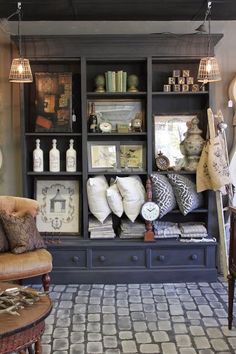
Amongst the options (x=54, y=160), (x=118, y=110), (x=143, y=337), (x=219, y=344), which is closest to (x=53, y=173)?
(x=54, y=160)

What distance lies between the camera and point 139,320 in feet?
10.9

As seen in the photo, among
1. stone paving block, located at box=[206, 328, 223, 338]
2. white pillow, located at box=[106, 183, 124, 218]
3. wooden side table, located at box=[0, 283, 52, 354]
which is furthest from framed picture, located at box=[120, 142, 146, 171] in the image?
wooden side table, located at box=[0, 283, 52, 354]

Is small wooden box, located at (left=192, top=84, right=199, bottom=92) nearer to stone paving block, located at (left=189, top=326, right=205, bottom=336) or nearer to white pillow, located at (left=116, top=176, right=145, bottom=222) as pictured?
white pillow, located at (left=116, top=176, right=145, bottom=222)

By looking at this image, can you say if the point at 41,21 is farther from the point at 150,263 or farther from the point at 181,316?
the point at 181,316

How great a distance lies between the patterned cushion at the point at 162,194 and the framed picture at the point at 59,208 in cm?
81

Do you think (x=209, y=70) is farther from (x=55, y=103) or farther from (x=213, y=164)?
(x=55, y=103)

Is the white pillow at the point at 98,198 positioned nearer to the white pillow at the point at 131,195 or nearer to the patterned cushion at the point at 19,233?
the white pillow at the point at 131,195

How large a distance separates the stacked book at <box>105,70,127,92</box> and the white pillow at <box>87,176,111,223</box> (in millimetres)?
912

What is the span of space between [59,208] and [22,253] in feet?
3.09

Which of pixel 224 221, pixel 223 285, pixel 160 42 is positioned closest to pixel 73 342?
pixel 223 285

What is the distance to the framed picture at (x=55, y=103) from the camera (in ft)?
13.9

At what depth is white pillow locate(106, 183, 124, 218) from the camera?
413 centimetres

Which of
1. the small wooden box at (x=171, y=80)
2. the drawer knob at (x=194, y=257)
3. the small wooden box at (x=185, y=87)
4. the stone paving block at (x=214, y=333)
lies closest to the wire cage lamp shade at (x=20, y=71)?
the small wooden box at (x=171, y=80)

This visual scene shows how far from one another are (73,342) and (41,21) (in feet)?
10.2
